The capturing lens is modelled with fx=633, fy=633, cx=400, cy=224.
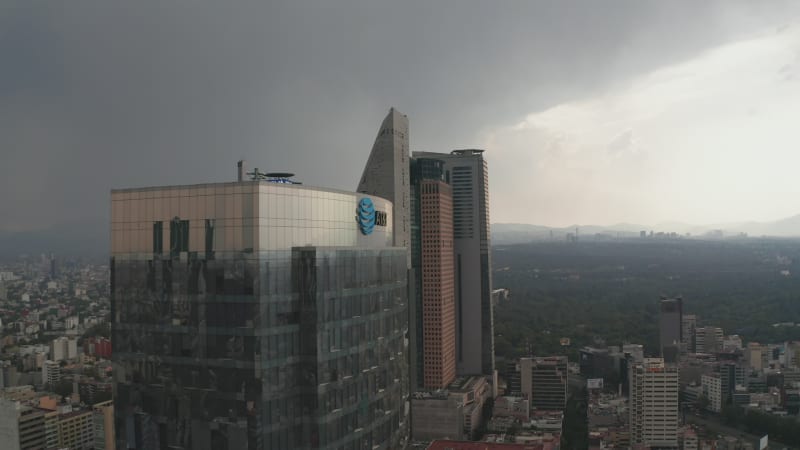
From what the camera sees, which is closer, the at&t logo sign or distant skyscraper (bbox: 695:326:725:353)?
the at&t logo sign

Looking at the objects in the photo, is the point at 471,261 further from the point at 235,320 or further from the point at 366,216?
the point at 235,320

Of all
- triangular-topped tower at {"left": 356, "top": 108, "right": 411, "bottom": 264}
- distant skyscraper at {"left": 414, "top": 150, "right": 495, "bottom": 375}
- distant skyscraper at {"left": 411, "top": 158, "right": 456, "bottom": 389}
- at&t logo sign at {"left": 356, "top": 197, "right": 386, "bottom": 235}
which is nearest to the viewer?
at&t logo sign at {"left": 356, "top": 197, "right": 386, "bottom": 235}

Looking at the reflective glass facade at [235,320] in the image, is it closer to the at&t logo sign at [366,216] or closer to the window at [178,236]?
the window at [178,236]

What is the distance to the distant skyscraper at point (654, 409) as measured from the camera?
2249 inches

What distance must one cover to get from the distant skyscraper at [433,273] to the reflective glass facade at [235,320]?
59116mm

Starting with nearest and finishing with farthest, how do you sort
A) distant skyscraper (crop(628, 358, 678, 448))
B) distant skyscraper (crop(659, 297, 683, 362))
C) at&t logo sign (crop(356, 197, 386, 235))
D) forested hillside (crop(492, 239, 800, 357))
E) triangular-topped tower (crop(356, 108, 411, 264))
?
at&t logo sign (crop(356, 197, 386, 235))
distant skyscraper (crop(628, 358, 678, 448))
triangular-topped tower (crop(356, 108, 411, 264))
distant skyscraper (crop(659, 297, 683, 362))
forested hillside (crop(492, 239, 800, 357))

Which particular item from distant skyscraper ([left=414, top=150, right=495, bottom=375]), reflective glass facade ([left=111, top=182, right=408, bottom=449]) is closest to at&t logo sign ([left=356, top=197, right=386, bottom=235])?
reflective glass facade ([left=111, top=182, right=408, bottom=449])

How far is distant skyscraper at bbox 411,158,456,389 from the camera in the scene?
75.7 meters

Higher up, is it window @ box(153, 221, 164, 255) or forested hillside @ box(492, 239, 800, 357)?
window @ box(153, 221, 164, 255)

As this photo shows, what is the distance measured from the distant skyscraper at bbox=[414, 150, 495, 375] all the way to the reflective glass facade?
7388 cm

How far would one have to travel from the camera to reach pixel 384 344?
18.8 m

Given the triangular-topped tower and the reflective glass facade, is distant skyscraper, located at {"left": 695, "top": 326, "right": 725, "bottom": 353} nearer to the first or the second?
the triangular-topped tower

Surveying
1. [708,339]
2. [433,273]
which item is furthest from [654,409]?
[708,339]

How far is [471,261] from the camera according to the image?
92.5 m
